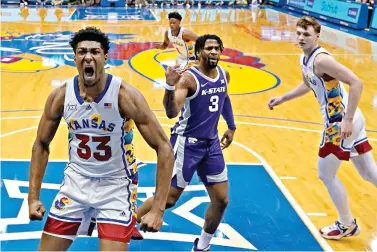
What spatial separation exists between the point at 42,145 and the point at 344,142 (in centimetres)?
293

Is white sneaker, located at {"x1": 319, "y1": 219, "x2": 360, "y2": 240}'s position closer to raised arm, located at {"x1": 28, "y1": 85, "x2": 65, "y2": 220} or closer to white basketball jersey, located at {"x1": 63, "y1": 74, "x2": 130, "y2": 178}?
white basketball jersey, located at {"x1": 63, "y1": 74, "x2": 130, "y2": 178}

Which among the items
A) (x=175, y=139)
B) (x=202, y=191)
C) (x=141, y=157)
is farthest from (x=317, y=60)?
(x=141, y=157)

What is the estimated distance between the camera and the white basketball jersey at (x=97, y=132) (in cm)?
363

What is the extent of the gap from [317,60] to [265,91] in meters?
7.02

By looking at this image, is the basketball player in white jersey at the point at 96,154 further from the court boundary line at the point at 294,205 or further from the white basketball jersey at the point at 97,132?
the court boundary line at the point at 294,205

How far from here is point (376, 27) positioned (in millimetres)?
20969

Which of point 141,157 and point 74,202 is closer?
point 74,202

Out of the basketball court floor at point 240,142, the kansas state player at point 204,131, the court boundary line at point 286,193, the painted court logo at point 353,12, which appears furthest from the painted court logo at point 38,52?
the painted court logo at point 353,12

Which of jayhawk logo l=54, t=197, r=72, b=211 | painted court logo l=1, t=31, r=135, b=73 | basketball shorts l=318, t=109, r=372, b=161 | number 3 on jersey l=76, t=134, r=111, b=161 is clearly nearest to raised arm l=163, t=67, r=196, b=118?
number 3 on jersey l=76, t=134, r=111, b=161

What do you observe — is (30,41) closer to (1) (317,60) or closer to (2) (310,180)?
(2) (310,180)

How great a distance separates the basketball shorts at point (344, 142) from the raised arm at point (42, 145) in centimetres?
277

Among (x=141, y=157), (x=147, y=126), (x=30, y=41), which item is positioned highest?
(x=147, y=126)

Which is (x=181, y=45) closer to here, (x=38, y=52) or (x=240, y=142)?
(x=240, y=142)

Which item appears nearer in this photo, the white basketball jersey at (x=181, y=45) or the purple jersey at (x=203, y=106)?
the purple jersey at (x=203, y=106)
